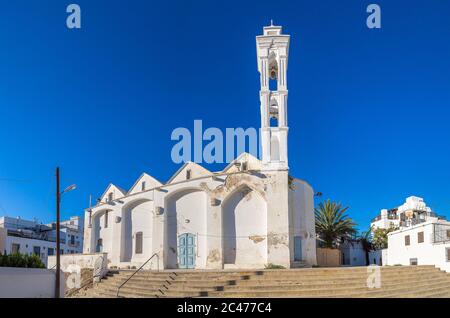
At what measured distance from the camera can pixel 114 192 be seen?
33625mm

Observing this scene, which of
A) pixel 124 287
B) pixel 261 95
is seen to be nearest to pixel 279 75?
pixel 261 95

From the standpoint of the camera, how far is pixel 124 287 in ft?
64.1

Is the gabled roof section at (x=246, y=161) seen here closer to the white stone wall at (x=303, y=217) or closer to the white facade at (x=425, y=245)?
the white stone wall at (x=303, y=217)

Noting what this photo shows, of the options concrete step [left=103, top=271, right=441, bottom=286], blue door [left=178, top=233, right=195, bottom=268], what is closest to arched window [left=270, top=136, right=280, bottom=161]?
blue door [left=178, top=233, right=195, bottom=268]

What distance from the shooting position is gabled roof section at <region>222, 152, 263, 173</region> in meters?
28.0

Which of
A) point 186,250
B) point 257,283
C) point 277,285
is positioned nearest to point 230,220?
point 186,250

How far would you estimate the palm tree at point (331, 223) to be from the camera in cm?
3472

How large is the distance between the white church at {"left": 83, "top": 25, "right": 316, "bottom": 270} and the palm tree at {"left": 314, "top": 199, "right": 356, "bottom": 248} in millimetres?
7560

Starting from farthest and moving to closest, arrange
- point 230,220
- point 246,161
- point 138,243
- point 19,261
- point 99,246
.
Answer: point 99,246 → point 138,243 → point 246,161 → point 230,220 → point 19,261

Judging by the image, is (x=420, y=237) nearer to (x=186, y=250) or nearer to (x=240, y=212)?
(x=240, y=212)

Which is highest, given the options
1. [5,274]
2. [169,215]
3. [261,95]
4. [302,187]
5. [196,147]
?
[261,95]

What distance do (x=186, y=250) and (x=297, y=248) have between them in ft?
23.1
